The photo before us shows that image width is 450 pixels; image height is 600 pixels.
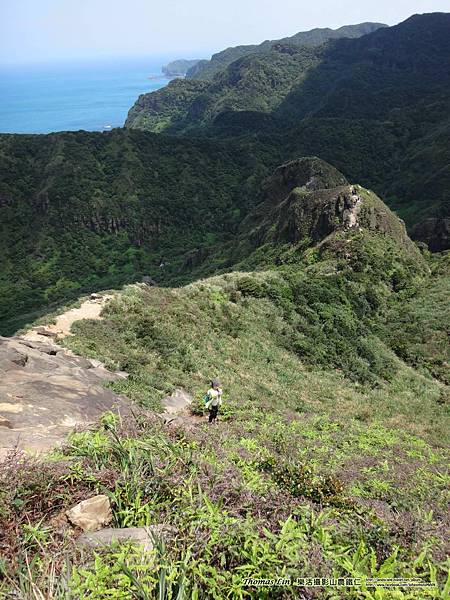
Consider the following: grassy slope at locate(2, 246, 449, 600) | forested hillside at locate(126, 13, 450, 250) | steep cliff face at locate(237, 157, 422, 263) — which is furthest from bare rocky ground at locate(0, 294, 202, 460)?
forested hillside at locate(126, 13, 450, 250)

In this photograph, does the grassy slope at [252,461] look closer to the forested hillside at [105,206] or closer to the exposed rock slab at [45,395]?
the exposed rock slab at [45,395]

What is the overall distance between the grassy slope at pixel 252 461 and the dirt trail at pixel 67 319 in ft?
2.58

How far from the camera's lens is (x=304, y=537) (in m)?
4.98

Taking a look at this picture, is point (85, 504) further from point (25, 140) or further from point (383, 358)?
→ point (25, 140)

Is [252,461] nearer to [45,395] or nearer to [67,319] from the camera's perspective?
[45,395]

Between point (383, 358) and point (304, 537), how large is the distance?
861 inches

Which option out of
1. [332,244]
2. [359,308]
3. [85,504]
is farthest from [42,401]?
[332,244]

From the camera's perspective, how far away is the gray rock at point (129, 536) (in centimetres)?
456

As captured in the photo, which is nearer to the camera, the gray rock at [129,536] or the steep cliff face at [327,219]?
the gray rock at [129,536]

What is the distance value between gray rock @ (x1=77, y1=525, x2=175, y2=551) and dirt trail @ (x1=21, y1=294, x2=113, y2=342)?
11.9m

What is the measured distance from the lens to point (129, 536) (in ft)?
15.4

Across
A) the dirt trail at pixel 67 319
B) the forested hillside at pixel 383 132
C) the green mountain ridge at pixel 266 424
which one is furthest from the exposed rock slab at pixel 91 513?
the forested hillside at pixel 383 132

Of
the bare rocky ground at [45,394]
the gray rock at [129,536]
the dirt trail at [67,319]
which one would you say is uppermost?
the gray rock at [129,536]

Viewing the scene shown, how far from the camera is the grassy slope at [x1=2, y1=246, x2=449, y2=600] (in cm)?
443
